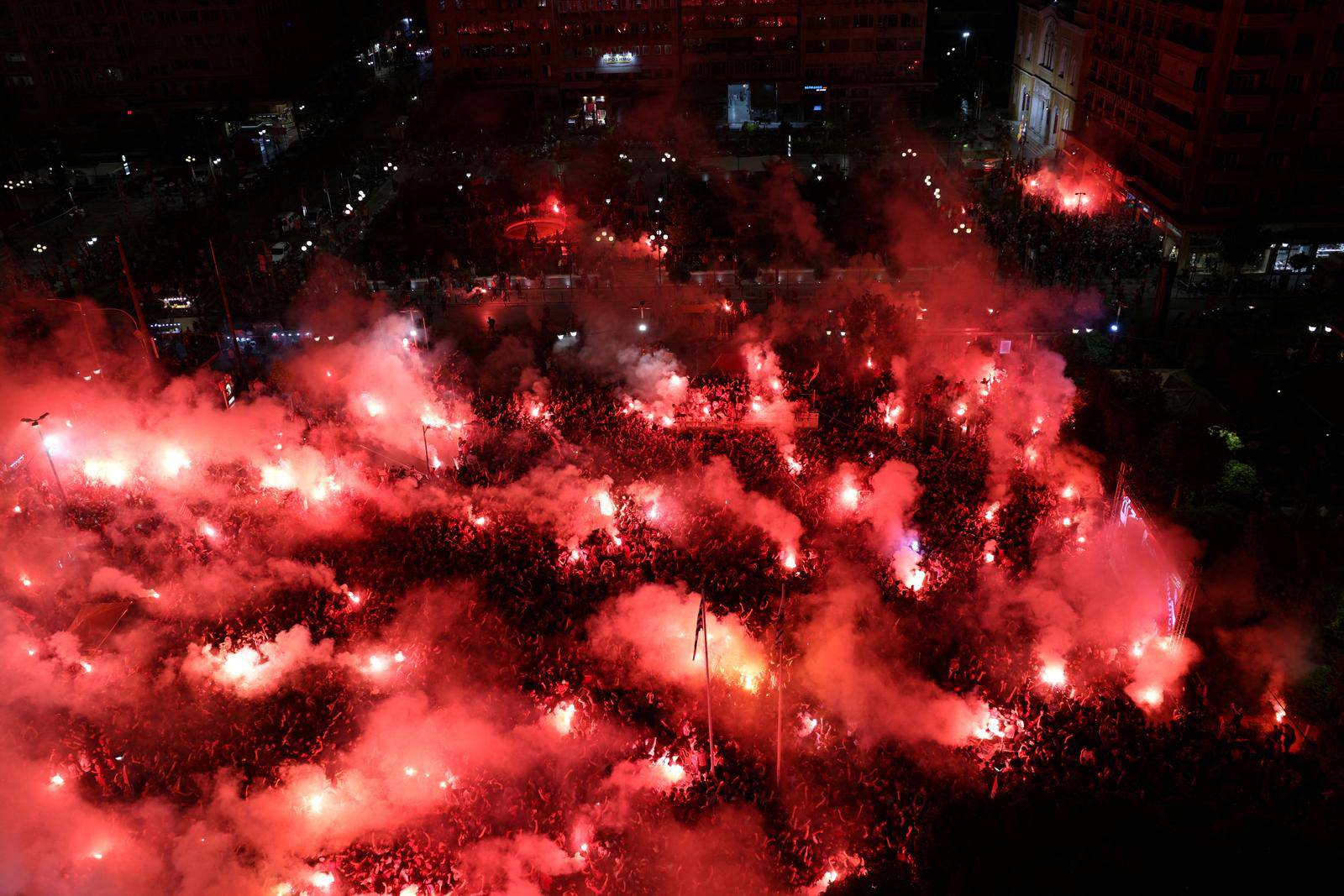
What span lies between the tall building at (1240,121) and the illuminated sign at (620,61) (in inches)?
1015

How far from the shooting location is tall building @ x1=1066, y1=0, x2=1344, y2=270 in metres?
26.5

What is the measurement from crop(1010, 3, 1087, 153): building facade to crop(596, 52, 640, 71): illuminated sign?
18.8 meters

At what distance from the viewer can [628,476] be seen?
745 inches

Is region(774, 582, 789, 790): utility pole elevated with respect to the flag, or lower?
lower

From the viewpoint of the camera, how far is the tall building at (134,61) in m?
52.7

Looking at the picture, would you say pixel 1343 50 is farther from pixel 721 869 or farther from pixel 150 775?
pixel 150 775

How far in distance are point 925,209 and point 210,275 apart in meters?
23.9

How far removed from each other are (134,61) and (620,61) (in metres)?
27.2

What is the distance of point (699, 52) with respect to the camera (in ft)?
165

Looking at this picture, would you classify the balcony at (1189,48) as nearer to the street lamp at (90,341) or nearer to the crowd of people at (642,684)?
the crowd of people at (642,684)

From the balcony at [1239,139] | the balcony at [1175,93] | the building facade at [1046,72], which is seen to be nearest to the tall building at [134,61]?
the building facade at [1046,72]

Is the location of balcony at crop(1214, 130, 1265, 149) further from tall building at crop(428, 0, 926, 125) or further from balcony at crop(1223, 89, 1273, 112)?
tall building at crop(428, 0, 926, 125)

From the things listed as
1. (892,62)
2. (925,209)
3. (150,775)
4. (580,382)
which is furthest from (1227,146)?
(150,775)

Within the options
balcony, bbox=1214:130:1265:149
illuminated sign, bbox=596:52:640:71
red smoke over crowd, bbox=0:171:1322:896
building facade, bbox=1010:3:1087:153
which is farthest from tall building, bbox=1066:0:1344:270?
illuminated sign, bbox=596:52:640:71
